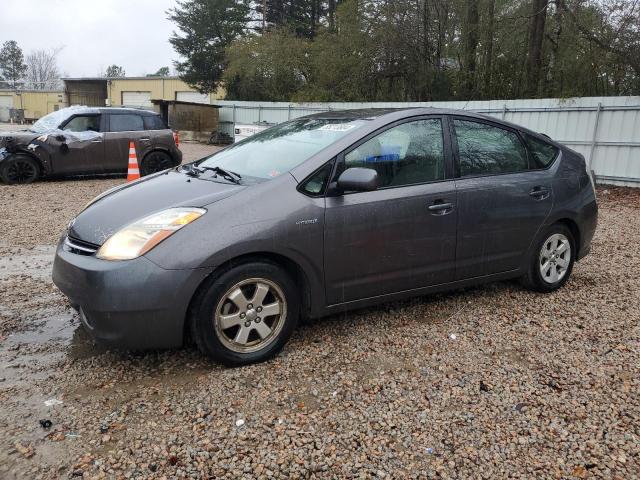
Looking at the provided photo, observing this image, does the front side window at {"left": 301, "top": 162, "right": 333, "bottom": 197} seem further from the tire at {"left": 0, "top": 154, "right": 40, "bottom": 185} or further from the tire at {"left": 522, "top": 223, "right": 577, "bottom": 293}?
the tire at {"left": 0, "top": 154, "right": 40, "bottom": 185}

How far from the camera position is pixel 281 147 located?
391 cm

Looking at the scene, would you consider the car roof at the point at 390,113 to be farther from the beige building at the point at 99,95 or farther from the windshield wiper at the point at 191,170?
the beige building at the point at 99,95

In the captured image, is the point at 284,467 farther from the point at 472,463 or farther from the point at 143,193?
the point at 143,193

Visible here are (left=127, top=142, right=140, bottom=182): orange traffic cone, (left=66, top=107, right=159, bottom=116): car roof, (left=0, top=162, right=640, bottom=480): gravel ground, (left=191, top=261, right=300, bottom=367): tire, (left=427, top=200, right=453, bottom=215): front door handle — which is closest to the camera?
(left=0, top=162, right=640, bottom=480): gravel ground

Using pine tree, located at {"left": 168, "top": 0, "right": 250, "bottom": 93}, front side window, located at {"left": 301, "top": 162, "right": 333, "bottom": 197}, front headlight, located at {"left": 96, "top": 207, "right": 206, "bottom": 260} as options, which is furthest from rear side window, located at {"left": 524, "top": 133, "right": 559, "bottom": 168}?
pine tree, located at {"left": 168, "top": 0, "right": 250, "bottom": 93}

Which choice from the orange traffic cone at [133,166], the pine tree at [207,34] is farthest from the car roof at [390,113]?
the pine tree at [207,34]

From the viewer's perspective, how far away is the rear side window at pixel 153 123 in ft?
38.7

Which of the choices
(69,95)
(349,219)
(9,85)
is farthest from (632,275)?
(9,85)

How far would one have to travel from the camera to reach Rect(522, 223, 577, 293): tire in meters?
4.57

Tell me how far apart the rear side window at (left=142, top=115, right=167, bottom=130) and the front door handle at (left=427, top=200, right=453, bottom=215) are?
31.1 feet

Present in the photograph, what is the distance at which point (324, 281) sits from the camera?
343 centimetres

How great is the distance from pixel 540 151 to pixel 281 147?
92.4 inches

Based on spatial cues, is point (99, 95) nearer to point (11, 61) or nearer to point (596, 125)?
point (11, 61)

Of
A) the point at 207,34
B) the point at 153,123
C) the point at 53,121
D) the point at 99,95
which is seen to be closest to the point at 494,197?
the point at 153,123
